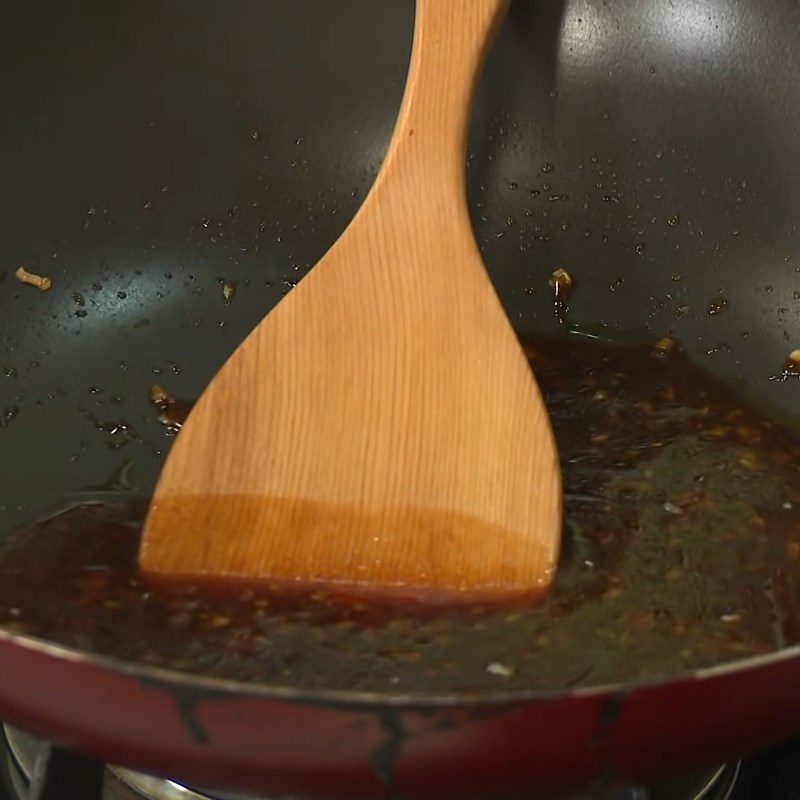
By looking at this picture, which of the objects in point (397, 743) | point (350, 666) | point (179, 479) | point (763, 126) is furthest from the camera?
point (763, 126)

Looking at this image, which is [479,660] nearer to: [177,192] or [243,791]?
[243,791]

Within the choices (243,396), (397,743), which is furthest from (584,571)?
(397,743)

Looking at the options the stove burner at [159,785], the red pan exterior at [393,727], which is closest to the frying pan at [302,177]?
the stove burner at [159,785]

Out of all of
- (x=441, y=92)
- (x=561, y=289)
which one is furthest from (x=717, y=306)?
(x=441, y=92)

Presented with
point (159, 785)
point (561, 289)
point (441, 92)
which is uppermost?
point (441, 92)

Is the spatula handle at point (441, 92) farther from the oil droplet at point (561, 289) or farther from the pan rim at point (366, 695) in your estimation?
the pan rim at point (366, 695)

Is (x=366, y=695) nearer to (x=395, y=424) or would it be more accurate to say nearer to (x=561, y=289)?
(x=395, y=424)
